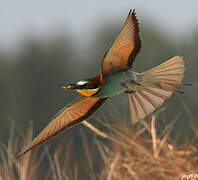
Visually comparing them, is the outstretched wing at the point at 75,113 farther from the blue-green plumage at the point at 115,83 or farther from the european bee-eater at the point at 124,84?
the blue-green plumage at the point at 115,83

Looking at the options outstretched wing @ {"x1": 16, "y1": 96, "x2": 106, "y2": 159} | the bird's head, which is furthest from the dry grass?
the bird's head

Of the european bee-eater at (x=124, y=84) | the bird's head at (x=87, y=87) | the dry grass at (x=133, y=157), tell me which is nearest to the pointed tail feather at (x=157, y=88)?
the european bee-eater at (x=124, y=84)

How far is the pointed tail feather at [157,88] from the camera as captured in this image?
3.61 meters

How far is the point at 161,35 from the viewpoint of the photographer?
41375 mm

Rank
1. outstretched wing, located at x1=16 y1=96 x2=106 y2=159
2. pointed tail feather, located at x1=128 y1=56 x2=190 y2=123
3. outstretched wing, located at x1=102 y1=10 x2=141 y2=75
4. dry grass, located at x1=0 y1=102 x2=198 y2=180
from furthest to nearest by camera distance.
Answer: dry grass, located at x1=0 y1=102 x2=198 y2=180
outstretched wing, located at x1=16 y1=96 x2=106 y2=159
pointed tail feather, located at x1=128 y1=56 x2=190 y2=123
outstretched wing, located at x1=102 y1=10 x2=141 y2=75

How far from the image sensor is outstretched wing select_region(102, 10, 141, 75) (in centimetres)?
333

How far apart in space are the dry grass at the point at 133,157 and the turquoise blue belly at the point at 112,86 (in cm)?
107

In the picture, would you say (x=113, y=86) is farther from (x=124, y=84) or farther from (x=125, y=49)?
(x=125, y=49)

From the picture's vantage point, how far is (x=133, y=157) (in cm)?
493

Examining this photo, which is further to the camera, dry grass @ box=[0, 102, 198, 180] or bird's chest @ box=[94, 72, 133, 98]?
dry grass @ box=[0, 102, 198, 180]

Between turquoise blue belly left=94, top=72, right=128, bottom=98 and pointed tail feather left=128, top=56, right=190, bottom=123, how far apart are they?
0.18m

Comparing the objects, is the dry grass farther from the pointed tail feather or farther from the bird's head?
the bird's head

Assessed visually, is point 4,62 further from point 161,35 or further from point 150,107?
point 150,107

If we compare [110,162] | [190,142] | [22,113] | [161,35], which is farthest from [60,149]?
[161,35]
